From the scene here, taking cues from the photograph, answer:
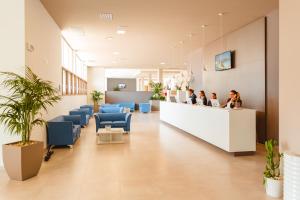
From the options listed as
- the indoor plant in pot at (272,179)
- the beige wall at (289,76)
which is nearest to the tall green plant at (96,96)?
the beige wall at (289,76)

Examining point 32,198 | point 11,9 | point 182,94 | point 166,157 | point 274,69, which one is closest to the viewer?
point 32,198

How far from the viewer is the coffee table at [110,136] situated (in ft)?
23.4

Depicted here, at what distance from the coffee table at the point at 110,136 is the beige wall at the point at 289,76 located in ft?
15.0

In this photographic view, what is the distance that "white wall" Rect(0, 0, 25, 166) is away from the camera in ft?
15.5

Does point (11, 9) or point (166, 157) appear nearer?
point (11, 9)

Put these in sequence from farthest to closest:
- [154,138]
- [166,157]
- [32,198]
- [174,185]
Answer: [154,138]
[166,157]
[174,185]
[32,198]

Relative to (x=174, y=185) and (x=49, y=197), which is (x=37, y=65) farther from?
(x=174, y=185)

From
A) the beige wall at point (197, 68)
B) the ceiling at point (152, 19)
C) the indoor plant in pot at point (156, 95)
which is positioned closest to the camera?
the ceiling at point (152, 19)

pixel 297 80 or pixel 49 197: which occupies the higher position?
pixel 297 80

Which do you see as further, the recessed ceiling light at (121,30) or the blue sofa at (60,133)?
the recessed ceiling light at (121,30)

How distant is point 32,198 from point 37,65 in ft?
10.6

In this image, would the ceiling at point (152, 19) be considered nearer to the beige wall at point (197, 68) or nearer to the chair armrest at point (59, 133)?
the beige wall at point (197, 68)

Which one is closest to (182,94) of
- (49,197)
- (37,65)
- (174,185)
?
(37,65)

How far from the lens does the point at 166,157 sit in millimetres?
5520
